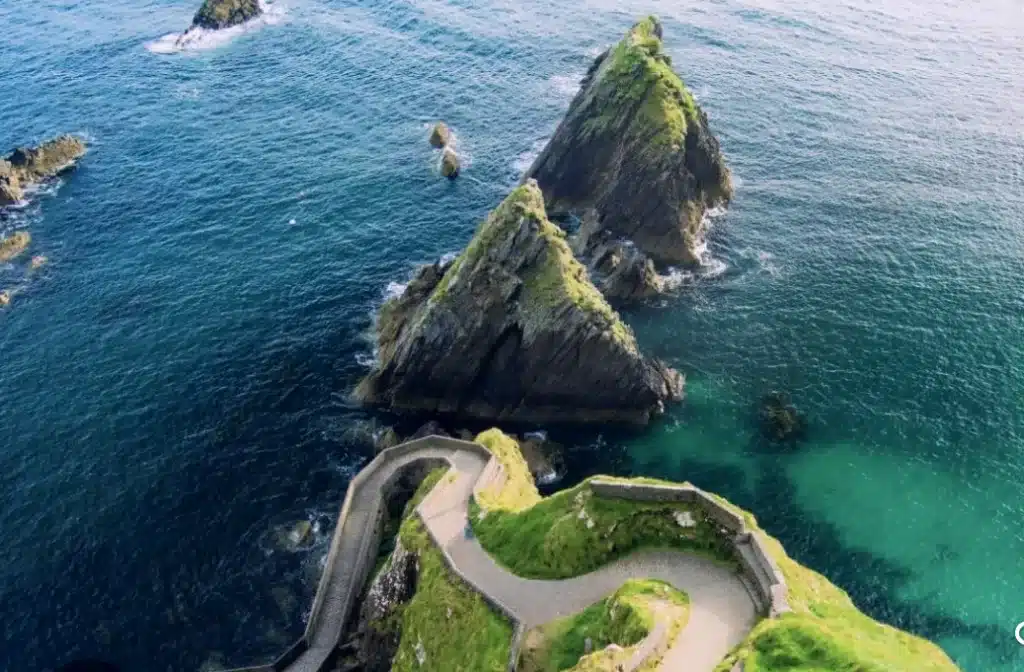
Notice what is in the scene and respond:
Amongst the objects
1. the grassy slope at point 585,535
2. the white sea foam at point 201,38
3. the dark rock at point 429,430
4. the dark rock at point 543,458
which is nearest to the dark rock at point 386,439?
the dark rock at point 429,430

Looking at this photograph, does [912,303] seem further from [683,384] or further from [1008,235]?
[683,384]

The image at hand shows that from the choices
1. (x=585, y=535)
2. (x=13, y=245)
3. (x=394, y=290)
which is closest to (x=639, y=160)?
(x=394, y=290)

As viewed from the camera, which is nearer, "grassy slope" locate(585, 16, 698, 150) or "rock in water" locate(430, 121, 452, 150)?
"grassy slope" locate(585, 16, 698, 150)

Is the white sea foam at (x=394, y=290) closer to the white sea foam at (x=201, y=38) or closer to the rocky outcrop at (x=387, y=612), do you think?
the rocky outcrop at (x=387, y=612)

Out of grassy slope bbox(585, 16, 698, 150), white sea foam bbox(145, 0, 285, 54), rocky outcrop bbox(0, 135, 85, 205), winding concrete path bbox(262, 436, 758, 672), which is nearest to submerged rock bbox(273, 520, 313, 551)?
winding concrete path bbox(262, 436, 758, 672)

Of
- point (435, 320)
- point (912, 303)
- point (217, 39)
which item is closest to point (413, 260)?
point (435, 320)

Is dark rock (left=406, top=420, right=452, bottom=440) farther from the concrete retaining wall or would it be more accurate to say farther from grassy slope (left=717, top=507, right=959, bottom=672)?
grassy slope (left=717, top=507, right=959, bottom=672)

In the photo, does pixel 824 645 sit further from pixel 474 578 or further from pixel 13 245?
pixel 13 245
